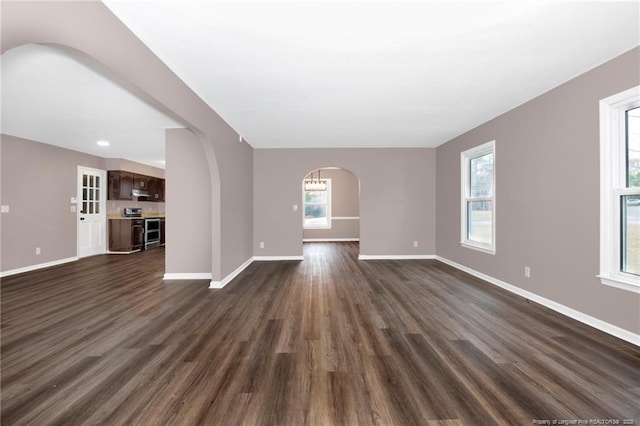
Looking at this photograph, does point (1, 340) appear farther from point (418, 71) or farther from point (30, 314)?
point (418, 71)

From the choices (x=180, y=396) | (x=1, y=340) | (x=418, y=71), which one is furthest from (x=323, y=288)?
(x=1, y=340)

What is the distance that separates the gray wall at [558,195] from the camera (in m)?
2.60

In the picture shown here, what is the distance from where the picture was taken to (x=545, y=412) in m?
1.57

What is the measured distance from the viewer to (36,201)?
17.4 feet

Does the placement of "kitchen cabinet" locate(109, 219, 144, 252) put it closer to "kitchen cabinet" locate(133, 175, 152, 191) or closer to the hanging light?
"kitchen cabinet" locate(133, 175, 152, 191)

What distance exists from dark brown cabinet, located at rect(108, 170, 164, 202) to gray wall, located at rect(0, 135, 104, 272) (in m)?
0.94

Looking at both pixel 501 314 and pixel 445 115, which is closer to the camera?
pixel 501 314

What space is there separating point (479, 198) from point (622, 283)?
2420 millimetres

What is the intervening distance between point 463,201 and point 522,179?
59.1 inches

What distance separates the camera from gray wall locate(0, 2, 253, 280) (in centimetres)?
142

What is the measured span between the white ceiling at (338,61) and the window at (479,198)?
629 mm

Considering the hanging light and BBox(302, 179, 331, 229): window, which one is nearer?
the hanging light

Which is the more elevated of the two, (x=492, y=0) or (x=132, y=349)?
(x=492, y=0)

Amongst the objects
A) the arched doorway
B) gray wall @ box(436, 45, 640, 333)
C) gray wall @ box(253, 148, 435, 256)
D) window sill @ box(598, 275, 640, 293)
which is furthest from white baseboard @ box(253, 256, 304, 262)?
window sill @ box(598, 275, 640, 293)
